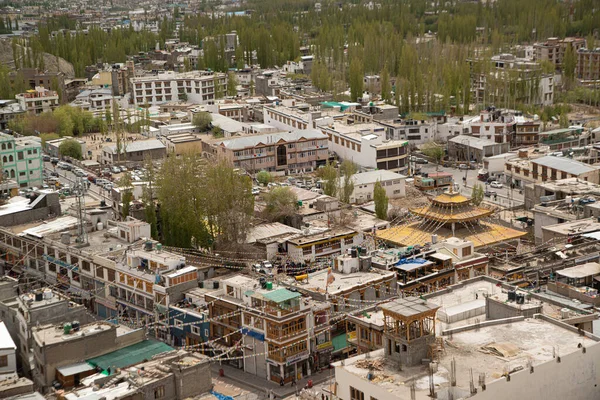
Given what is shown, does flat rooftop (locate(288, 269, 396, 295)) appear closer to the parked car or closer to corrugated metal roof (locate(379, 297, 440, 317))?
the parked car

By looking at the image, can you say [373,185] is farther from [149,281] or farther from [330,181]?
[149,281]

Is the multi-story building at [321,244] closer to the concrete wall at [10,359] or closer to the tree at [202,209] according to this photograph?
the tree at [202,209]

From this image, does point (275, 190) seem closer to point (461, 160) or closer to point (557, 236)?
point (557, 236)

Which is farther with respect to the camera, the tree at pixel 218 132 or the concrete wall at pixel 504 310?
the tree at pixel 218 132

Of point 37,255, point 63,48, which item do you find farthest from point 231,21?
point 37,255

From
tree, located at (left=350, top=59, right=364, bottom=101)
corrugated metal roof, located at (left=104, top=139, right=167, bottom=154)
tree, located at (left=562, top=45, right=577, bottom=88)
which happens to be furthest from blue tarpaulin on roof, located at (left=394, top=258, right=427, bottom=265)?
tree, located at (left=562, top=45, right=577, bottom=88)

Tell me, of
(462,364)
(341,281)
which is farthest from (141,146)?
(462,364)

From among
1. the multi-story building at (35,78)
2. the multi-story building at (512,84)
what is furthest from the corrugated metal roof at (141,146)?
the multi-story building at (512,84)

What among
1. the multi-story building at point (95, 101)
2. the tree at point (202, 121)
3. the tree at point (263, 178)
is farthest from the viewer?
the multi-story building at point (95, 101)
